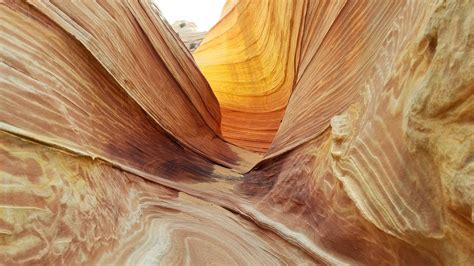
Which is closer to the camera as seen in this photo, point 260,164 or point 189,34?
point 260,164

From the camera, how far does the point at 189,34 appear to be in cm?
595

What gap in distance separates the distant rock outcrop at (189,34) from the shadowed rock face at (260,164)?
11.1 ft

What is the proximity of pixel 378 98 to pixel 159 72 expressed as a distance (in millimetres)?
1249

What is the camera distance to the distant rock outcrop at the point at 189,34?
17.8 feet

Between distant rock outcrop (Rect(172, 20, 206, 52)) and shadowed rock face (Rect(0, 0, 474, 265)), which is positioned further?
distant rock outcrop (Rect(172, 20, 206, 52))

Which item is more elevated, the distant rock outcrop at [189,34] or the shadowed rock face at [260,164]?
the distant rock outcrop at [189,34]

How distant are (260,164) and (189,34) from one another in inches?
173

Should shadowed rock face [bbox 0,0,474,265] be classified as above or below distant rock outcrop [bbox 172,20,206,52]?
below

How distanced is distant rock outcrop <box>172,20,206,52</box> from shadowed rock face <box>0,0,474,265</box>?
11.1ft

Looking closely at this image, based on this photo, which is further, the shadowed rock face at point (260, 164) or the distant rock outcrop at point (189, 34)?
the distant rock outcrop at point (189, 34)

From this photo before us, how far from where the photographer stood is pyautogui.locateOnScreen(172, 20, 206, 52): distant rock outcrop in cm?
544

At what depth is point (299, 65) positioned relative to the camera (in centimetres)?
208

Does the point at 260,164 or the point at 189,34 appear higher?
the point at 189,34

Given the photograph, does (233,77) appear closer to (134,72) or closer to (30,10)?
(134,72)
